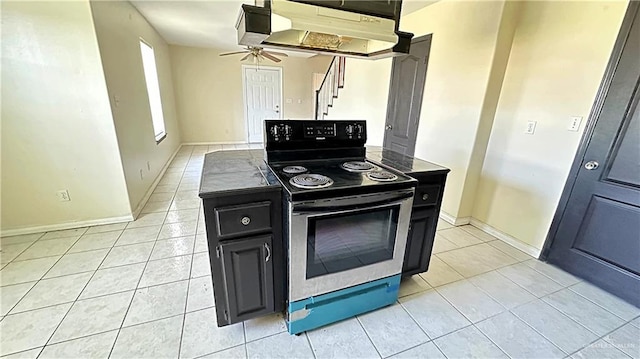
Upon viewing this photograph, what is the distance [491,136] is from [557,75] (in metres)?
0.69

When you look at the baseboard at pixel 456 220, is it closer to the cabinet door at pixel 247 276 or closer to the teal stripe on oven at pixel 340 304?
the teal stripe on oven at pixel 340 304

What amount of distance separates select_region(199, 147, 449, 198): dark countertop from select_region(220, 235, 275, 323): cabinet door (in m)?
0.27

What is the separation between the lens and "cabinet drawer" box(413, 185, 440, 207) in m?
1.67

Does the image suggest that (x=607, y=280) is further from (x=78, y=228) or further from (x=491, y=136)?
(x=78, y=228)

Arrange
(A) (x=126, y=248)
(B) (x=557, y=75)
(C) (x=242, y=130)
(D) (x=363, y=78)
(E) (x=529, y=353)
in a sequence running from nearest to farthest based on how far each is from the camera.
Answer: (E) (x=529, y=353), (B) (x=557, y=75), (A) (x=126, y=248), (D) (x=363, y=78), (C) (x=242, y=130)

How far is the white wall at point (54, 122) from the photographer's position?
82.4 inches

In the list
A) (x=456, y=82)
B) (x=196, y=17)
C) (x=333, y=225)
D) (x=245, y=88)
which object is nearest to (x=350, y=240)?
(x=333, y=225)

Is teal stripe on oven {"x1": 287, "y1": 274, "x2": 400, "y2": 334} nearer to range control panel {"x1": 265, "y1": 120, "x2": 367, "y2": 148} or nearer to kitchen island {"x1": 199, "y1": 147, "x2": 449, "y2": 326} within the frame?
kitchen island {"x1": 199, "y1": 147, "x2": 449, "y2": 326}

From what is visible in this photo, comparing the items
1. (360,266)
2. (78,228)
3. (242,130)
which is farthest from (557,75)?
(242,130)

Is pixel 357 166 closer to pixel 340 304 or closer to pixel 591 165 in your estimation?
pixel 340 304

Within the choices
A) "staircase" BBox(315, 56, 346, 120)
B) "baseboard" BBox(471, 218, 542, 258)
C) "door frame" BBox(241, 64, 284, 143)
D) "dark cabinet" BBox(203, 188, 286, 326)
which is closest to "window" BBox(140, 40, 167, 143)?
"door frame" BBox(241, 64, 284, 143)

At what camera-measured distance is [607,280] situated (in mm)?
1957

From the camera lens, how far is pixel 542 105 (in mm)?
2236

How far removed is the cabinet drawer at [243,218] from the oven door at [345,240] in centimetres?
15
